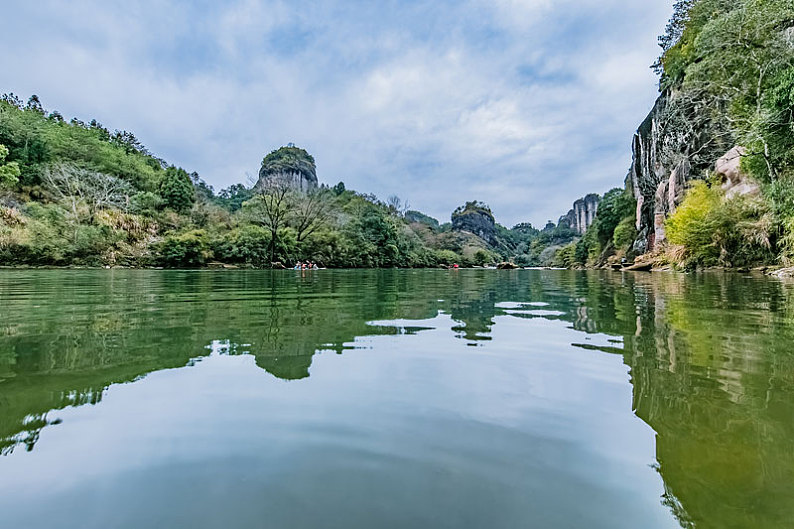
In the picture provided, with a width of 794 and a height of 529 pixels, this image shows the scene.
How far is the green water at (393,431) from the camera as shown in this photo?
989 mm

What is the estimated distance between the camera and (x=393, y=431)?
1.45 m

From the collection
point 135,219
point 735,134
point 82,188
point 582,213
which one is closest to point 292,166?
point 82,188

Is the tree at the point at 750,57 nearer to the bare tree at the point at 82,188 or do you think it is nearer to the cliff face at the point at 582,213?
the bare tree at the point at 82,188

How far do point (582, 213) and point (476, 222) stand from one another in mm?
31446

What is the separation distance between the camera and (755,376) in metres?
2.02

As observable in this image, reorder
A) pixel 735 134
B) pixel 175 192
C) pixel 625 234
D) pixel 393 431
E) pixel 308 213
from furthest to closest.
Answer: pixel 625 234, pixel 308 213, pixel 175 192, pixel 735 134, pixel 393 431

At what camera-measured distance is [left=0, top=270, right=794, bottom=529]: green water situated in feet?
3.24

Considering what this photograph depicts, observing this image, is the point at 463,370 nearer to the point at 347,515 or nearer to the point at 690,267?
the point at 347,515

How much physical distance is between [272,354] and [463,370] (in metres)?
1.18

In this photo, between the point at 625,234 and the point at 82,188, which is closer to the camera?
the point at 82,188

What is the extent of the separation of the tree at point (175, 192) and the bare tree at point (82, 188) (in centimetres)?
316

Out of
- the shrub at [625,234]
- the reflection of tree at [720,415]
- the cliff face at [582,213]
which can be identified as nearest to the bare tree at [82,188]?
the reflection of tree at [720,415]

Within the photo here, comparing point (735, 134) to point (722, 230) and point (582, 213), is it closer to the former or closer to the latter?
point (722, 230)

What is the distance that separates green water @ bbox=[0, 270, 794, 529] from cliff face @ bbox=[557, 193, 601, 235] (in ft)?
362
